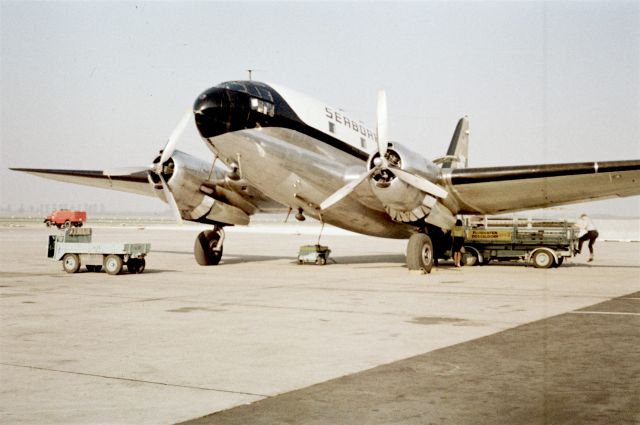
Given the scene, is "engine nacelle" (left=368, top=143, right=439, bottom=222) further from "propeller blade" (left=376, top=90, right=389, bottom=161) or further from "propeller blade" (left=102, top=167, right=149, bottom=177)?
"propeller blade" (left=102, top=167, right=149, bottom=177)

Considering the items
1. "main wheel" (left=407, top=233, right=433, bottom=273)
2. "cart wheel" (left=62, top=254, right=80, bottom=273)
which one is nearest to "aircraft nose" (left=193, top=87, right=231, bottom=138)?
"cart wheel" (left=62, top=254, right=80, bottom=273)

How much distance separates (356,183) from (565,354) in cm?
1244

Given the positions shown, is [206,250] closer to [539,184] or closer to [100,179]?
[100,179]

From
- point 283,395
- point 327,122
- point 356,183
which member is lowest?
point 283,395

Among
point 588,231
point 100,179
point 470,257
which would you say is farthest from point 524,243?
point 100,179

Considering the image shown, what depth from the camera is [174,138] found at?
22.3 metres

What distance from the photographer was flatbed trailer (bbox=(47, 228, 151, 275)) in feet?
65.4

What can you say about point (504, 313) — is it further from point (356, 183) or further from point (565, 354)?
point (356, 183)

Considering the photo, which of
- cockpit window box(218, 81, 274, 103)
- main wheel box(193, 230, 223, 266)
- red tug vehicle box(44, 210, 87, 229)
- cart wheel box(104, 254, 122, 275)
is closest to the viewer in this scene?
cockpit window box(218, 81, 274, 103)

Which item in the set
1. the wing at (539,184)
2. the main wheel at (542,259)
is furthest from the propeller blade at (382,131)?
the main wheel at (542,259)

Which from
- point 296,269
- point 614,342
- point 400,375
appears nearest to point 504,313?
point 614,342

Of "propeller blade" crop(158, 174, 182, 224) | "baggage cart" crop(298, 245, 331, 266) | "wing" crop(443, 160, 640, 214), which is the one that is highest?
"wing" crop(443, 160, 640, 214)

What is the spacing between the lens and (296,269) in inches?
922

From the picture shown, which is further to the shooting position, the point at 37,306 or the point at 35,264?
the point at 35,264
